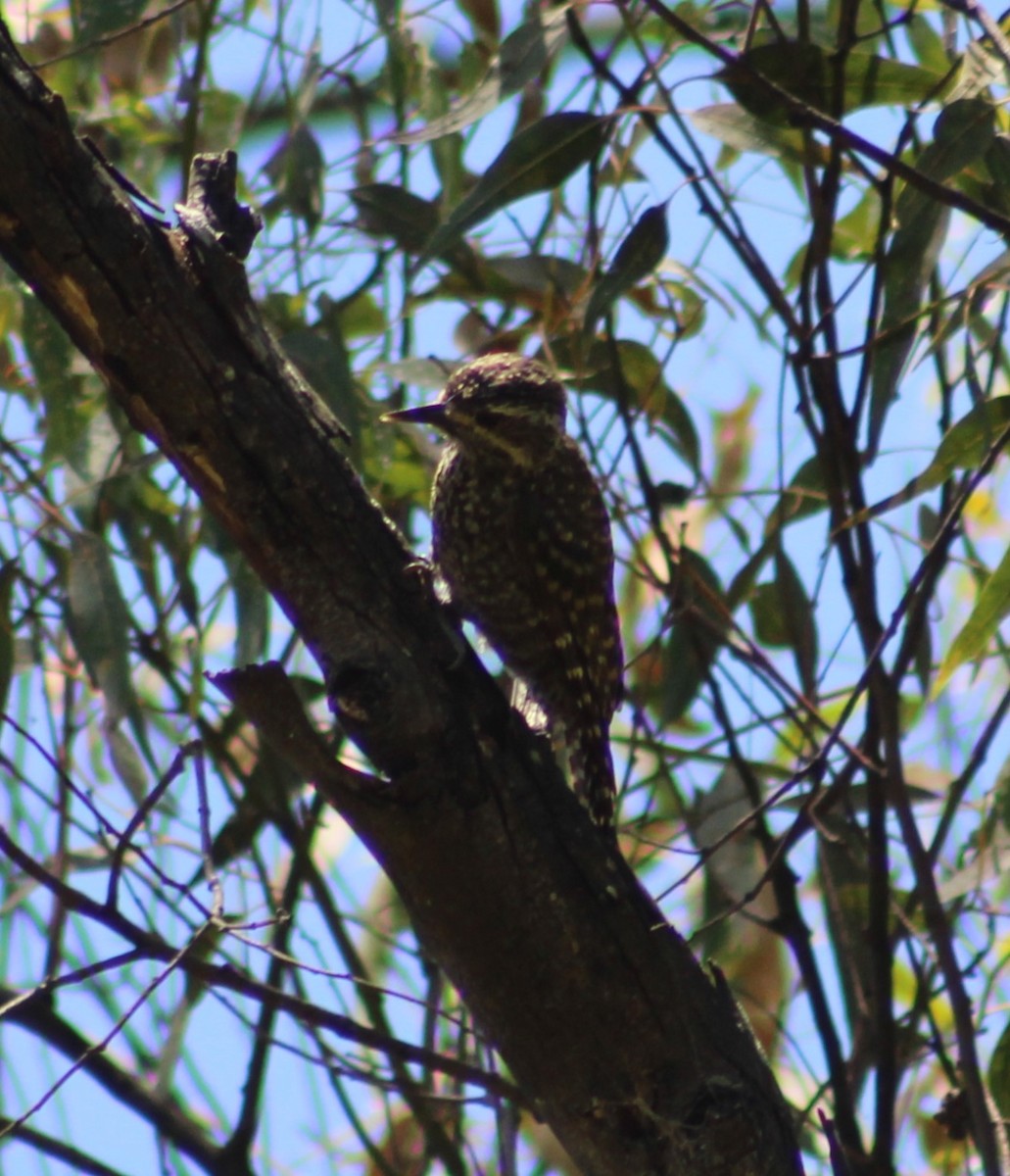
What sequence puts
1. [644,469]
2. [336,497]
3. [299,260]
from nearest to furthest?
[336,497] → [644,469] → [299,260]

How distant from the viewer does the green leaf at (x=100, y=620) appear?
8.82 feet

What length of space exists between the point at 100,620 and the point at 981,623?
1349mm

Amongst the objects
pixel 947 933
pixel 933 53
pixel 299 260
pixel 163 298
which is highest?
pixel 299 260

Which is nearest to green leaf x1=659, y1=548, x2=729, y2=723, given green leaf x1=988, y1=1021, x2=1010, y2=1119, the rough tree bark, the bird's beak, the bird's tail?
the bird's tail

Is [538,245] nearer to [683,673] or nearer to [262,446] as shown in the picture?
[683,673]

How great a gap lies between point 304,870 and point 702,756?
2.40 ft

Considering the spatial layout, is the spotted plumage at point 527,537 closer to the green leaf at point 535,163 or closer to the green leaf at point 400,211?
the green leaf at point 400,211

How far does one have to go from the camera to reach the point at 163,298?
1.92 metres

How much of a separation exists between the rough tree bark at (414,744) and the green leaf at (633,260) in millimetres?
612

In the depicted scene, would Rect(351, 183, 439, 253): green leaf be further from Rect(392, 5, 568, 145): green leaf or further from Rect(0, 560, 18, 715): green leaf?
Rect(0, 560, 18, 715): green leaf

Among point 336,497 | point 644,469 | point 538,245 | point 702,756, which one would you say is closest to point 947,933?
point 702,756

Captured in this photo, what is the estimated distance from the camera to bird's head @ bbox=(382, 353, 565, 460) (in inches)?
116

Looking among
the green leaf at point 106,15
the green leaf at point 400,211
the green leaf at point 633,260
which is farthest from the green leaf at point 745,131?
the green leaf at point 106,15

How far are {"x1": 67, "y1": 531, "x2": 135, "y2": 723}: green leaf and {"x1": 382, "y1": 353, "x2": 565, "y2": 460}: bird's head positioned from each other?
0.55 m
